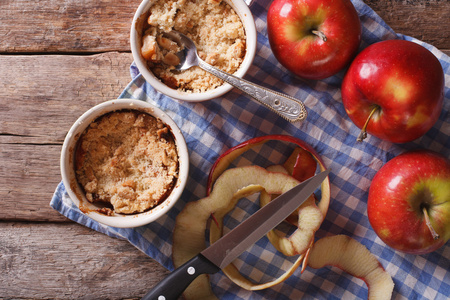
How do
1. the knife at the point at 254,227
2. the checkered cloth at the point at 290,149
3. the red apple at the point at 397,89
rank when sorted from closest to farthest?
1. the red apple at the point at 397,89
2. the knife at the point at 254,227
3. the checkered cloth at the point at 290,149

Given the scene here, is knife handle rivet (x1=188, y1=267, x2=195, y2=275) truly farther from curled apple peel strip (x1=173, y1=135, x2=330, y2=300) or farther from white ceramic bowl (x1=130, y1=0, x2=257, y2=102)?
white ceramic bowl (x1=130, y1=0, x2=257, y2=102)

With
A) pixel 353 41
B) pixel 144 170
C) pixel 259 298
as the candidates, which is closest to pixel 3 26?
pixel 144 170

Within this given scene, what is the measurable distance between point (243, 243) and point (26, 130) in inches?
33.0

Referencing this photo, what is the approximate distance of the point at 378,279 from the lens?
4.28 ft

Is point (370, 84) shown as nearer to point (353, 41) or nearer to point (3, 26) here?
point (353, 41)

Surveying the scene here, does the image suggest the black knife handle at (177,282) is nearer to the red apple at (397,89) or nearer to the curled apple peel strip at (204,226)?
the curled apple peel strip at (204,226)

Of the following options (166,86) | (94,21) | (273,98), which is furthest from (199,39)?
(94,21)

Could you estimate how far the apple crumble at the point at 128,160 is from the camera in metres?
1.20

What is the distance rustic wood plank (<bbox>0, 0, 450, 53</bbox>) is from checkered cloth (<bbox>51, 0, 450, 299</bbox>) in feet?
0.30

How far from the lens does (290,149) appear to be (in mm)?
1377

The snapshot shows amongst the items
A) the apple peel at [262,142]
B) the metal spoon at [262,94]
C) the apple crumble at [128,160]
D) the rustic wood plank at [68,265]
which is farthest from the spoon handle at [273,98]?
the rustic wood plank at [68,265]

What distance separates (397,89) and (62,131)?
1082 millimetres

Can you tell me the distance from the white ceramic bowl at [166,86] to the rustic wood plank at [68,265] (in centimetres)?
56

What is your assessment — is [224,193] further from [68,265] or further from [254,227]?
[68,265]
